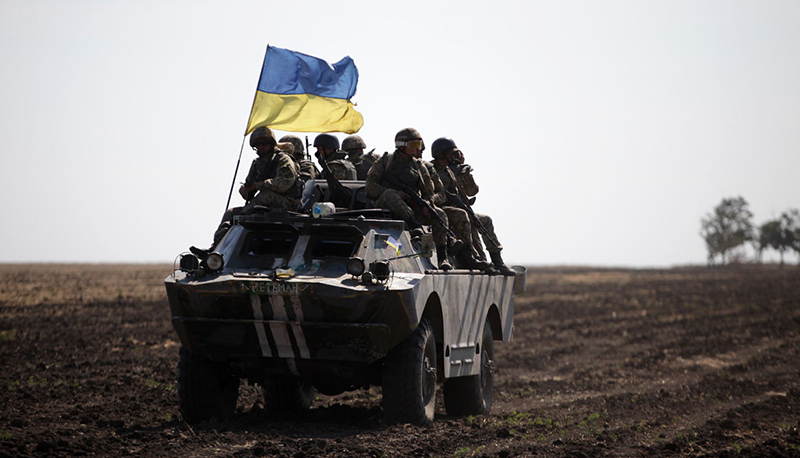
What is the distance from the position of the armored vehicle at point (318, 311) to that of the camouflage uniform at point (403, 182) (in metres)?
0.25

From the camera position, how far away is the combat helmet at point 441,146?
1324 cm

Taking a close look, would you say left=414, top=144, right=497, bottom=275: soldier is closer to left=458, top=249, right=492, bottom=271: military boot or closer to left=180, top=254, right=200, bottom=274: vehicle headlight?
left=458, top=249, right=492, bottom=271: military boot

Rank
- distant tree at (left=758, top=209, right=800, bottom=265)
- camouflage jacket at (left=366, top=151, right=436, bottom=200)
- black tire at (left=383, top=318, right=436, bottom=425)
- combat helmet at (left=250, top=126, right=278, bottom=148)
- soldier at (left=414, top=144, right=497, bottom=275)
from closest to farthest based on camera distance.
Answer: black tire at (left=383, top=318, right=436, bottom=425), camouflage jacket at (left=366, top=151, right=436, bottom=200), combat helmet at (left=250, top=126, right=278, bottom=148), soldier at (left=414, top=144, right=497, bottom=275), distant tree at (left=758, top=209, right=800, bottom=265)

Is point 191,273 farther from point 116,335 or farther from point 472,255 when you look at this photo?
point 116,335

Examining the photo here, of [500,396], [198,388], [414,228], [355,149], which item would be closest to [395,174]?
[414,228]

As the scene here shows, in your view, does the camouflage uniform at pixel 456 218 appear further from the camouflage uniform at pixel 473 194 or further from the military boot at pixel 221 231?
the military boot at pixel 221 231

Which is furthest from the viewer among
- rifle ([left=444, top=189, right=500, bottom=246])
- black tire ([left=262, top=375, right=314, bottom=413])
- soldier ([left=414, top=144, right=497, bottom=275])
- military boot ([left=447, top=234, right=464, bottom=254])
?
rifle ([left=444, top=189, right=500, bottom=246])

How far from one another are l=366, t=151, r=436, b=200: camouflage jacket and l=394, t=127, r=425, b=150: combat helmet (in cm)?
12

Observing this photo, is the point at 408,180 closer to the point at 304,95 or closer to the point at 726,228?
the point at 304,95

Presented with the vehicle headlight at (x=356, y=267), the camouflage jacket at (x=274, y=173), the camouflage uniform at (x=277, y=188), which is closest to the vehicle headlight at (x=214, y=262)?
the vehicle headlight at (x=356, y=267)

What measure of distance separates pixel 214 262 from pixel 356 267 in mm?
1323

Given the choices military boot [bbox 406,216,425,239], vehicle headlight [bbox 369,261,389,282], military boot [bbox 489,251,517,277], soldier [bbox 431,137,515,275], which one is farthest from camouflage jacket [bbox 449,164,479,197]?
vehicle headlight [bbox 369,261,389,282]

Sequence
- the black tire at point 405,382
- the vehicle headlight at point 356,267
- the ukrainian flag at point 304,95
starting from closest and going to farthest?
the vehicle headlight at point 356,267
the black tire at point 405,382
the ukrainian flag at point 304,95

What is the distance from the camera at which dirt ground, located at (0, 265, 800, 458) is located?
8750mm
